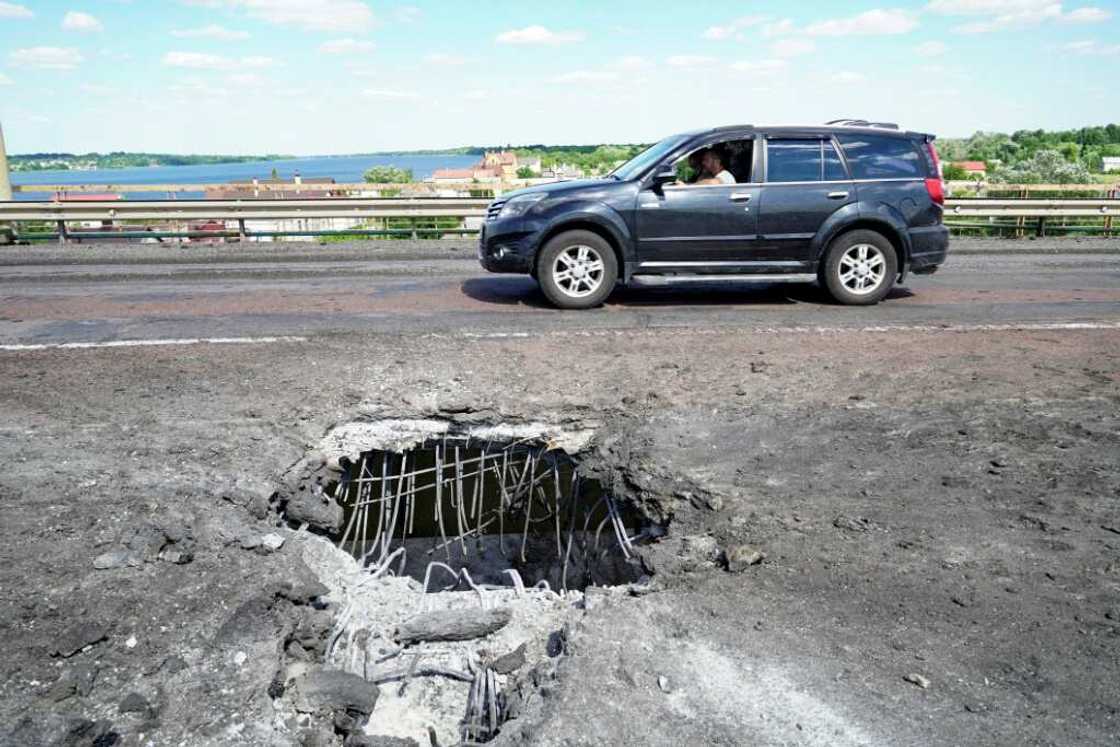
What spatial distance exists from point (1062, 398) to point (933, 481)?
198 centimetres

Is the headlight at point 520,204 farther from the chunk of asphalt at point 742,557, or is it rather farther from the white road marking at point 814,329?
the chunk of asphalt at point 742,557

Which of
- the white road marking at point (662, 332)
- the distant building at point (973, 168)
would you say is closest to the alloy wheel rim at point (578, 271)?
the white road marking at point (662, 332)

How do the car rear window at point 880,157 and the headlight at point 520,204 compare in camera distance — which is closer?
the headlight at point 520,204

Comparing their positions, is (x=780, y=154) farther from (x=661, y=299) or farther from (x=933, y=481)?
(x=933, y=481)

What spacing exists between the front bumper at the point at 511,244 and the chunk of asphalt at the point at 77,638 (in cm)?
624

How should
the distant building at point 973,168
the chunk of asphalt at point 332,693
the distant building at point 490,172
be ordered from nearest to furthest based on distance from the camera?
1. the chunk of asphalt at point 332,693
2. the distant building at point 490,172
3. the distant building at point 973,168

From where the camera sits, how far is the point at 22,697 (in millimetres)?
3037

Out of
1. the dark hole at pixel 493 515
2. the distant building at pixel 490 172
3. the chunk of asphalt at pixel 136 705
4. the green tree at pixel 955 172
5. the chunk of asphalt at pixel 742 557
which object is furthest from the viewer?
the green tree at pixel 955 172

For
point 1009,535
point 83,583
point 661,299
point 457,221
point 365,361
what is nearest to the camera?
point 83,583

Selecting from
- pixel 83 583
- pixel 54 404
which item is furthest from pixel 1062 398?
pixel 54 404

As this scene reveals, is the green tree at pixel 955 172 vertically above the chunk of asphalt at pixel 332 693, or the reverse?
the green tree at pixel 955 172

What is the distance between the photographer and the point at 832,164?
30.1 feet

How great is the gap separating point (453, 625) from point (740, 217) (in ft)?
21.1

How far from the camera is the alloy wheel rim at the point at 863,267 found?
9.30m
